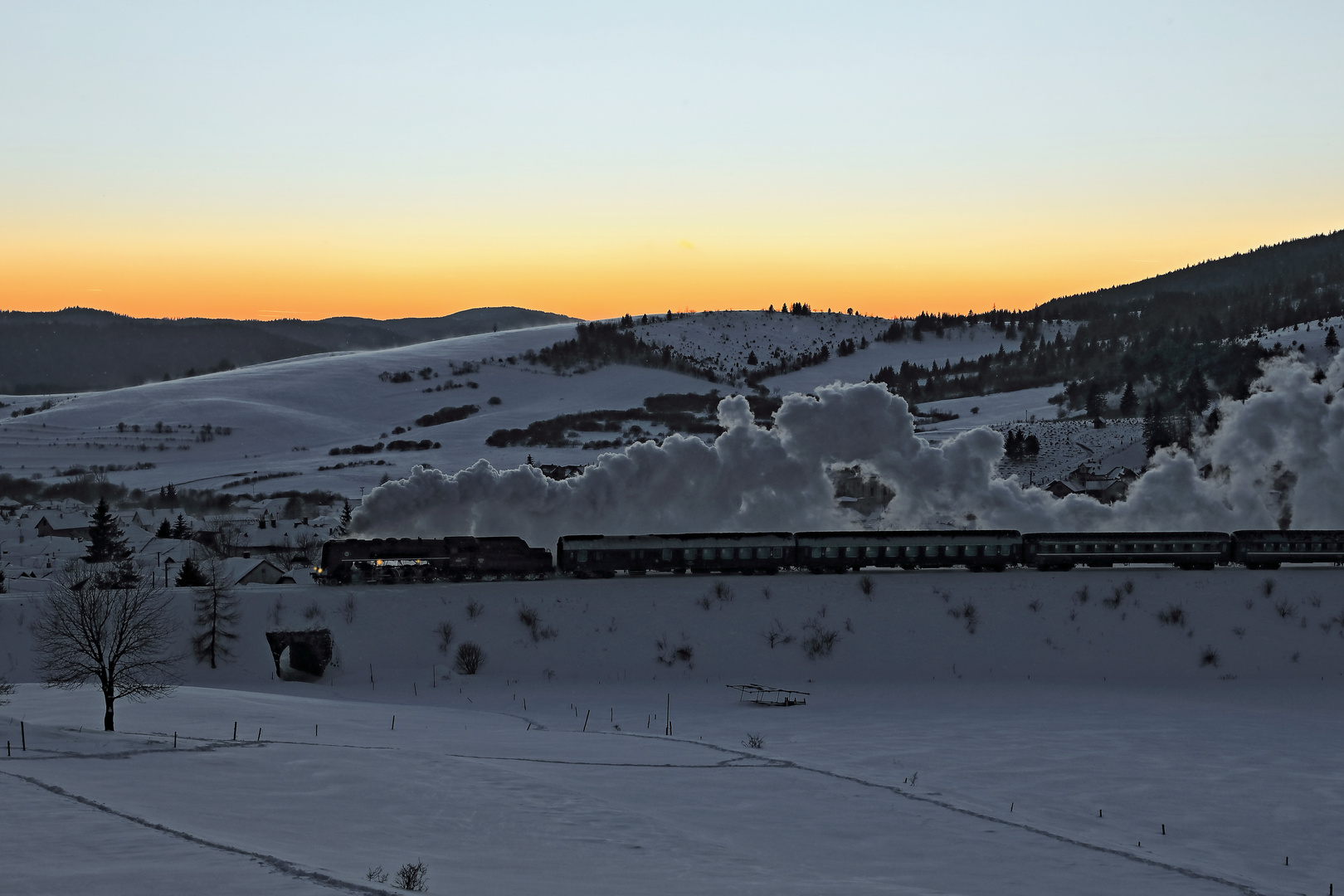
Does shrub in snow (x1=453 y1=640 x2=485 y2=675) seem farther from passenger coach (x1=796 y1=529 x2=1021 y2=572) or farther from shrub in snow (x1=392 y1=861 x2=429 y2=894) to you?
shrub in snow (x1=392 y1=861 x2=429 y2=894)

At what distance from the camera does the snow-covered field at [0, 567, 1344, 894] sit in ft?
81.2

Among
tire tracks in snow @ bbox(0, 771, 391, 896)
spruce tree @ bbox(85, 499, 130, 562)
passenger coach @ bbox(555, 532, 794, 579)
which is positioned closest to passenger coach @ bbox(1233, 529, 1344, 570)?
passenger coach @ bbox(555, 532, 794, 579)

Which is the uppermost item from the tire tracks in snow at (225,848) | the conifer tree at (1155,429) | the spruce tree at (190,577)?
the conifer tree at (1155,429)

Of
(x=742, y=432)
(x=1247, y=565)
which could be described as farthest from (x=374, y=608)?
(x=1247, y=565)

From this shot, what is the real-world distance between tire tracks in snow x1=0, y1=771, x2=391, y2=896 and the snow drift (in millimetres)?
45496

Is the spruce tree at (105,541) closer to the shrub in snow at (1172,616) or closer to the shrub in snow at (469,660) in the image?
the shrub in snow at (469,660)

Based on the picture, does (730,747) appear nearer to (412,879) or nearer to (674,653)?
(674,653)

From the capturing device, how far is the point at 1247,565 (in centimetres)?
7088

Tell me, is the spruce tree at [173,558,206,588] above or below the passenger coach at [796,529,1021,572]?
below

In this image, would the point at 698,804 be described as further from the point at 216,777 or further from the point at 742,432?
the point at 742,432

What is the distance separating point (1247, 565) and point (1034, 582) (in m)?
15.9

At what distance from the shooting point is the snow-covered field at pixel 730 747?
81.2ft

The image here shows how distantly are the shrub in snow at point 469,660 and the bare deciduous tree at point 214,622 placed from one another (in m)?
11.9

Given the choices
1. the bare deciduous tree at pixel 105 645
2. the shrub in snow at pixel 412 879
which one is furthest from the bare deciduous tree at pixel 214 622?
the shrub in snow at pixel 412 879
